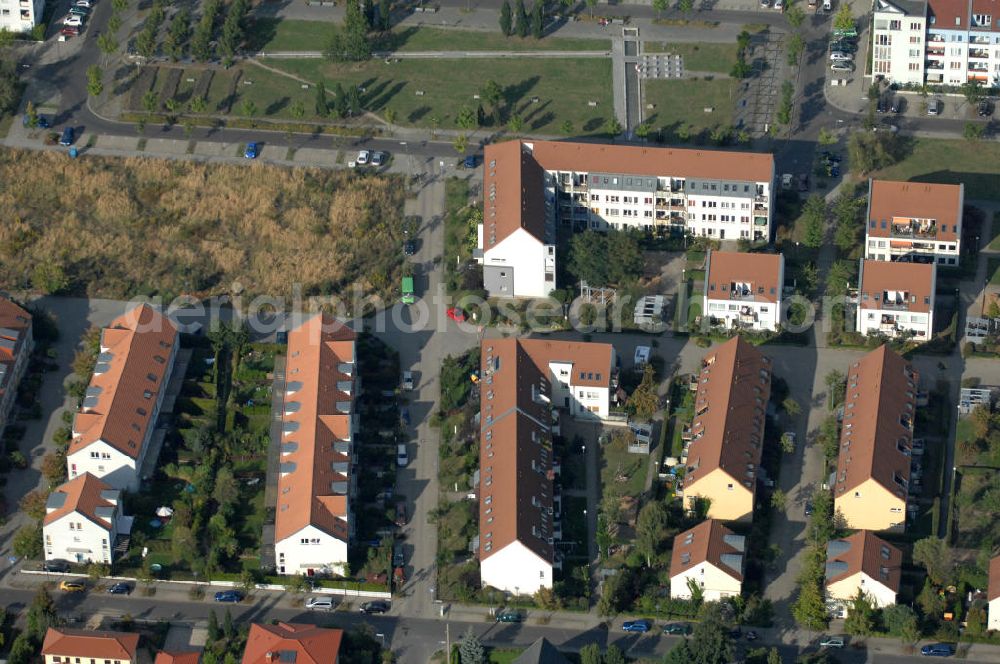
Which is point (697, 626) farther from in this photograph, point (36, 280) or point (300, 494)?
point (36, 280)

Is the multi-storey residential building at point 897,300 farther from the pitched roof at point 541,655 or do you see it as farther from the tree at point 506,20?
the tree at point 506,20

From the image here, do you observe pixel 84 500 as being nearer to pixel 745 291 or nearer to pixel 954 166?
pixel 745 291

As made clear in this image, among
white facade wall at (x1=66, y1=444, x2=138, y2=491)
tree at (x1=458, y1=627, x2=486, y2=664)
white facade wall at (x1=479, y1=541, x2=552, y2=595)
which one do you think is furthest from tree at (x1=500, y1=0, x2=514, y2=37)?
tree at (x1=458, y1=627, x2=486, y2=664)

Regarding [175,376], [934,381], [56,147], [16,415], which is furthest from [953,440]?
[56,147]

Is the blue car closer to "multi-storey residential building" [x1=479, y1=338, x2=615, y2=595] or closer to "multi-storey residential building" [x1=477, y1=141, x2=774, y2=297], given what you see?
"multi-storey residential building" [x1=479, y1=338, x2=615, y2=595]

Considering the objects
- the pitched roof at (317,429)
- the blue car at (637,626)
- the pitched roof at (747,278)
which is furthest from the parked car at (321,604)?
the pitched roof at (747,278)

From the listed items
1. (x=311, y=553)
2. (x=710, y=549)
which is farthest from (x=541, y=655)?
(x=311, y=553)
